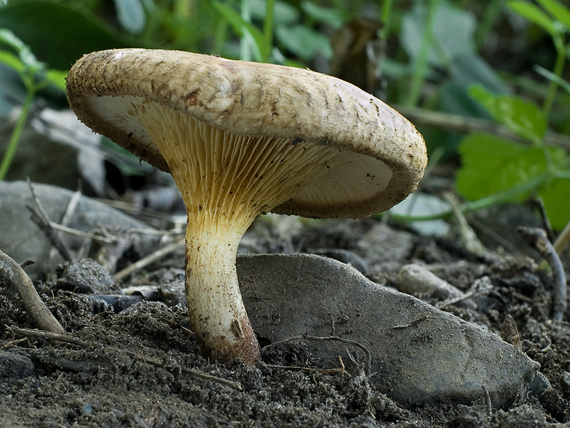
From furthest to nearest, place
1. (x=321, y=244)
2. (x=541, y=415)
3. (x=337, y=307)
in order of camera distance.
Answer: (x=321, y=244) → (x=337, y=307) → (x=541, y=415)

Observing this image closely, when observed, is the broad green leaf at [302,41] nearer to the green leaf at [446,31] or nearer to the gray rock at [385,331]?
the green leaf at [446,31]

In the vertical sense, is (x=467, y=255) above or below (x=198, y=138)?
below

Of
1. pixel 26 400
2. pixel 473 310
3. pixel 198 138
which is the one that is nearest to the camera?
pixel 26 400

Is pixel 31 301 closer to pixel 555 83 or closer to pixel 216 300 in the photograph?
pixel 216 300

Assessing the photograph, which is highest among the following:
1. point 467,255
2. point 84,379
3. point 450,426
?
point 84,379

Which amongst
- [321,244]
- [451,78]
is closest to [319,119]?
[321,244]

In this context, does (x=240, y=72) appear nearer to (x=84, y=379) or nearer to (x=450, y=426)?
(x=84, y=379)
